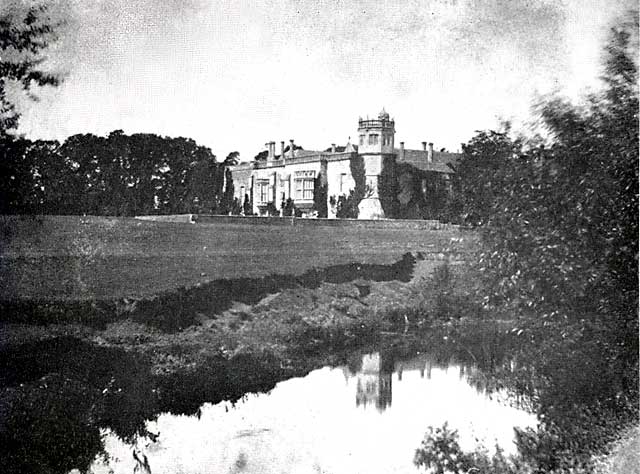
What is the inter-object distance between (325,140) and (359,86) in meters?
0.37

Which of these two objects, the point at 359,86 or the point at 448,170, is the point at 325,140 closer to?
the point at 359,86

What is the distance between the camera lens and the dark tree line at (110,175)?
3.16 metres

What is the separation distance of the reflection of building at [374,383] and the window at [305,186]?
3.48 feet

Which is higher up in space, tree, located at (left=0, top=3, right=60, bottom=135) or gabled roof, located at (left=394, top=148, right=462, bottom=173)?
tree, located at (left=0, top=3, right=60, bottom=135)

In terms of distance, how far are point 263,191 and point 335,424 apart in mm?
1493

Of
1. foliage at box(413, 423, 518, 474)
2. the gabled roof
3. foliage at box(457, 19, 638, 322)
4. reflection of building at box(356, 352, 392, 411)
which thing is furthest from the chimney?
foliage at box(413, 423, 518, 474)

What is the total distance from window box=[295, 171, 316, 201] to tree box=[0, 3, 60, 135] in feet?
5.11

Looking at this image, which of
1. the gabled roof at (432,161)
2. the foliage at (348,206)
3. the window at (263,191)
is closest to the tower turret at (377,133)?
the gabled roof at (432,161)

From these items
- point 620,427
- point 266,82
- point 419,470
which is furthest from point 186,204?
point 620,427

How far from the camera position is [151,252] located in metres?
3.42

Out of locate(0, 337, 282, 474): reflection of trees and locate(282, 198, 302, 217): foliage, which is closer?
locate(0, 337, 282, 474): reflection of trees

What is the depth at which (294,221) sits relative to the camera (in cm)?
395

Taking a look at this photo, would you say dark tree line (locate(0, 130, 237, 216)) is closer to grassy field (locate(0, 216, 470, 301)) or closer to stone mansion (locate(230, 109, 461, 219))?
grassy field (locate(0, 216, 470, 301))

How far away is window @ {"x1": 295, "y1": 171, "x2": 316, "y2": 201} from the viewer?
407 centimetres
